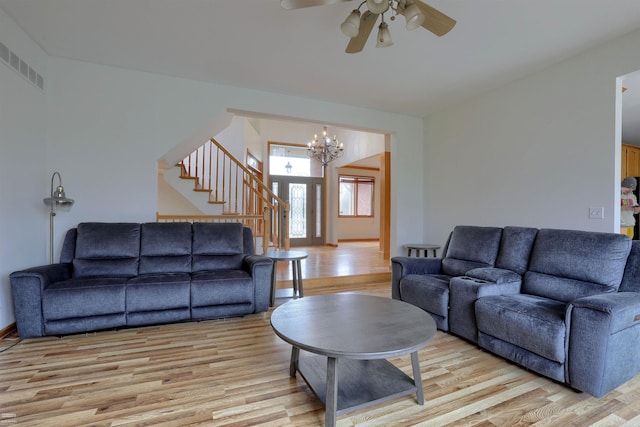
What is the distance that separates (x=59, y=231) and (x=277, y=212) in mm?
3000

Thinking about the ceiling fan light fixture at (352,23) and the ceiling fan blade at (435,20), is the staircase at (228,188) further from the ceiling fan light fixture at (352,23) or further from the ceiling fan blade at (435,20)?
the ceiling fan blade at (435,20)

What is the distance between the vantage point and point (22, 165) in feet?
9.81

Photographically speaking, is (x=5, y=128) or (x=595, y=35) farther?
(x=595, y=35)

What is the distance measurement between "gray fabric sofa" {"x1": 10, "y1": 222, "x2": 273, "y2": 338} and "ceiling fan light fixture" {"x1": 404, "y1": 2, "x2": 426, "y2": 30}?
2.45 metres

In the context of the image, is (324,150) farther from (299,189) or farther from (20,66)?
(20,66)

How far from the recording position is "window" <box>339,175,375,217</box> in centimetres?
A: 1012

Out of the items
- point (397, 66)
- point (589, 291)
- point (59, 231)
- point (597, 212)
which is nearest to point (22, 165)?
point (59, 231)

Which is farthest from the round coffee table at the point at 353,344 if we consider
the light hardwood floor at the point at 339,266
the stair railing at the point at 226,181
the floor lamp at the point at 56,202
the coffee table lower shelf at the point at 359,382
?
the stair railing at the point at 226,181

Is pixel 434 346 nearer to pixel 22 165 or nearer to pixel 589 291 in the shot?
pixel 589 291

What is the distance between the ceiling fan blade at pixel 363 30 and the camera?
2177 mm

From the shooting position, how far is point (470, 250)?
3254 mm

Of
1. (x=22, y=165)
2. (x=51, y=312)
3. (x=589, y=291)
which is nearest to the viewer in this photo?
(x=589, y=291)

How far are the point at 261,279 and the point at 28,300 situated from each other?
192cm

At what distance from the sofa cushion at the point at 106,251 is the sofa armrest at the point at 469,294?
3142 mm
